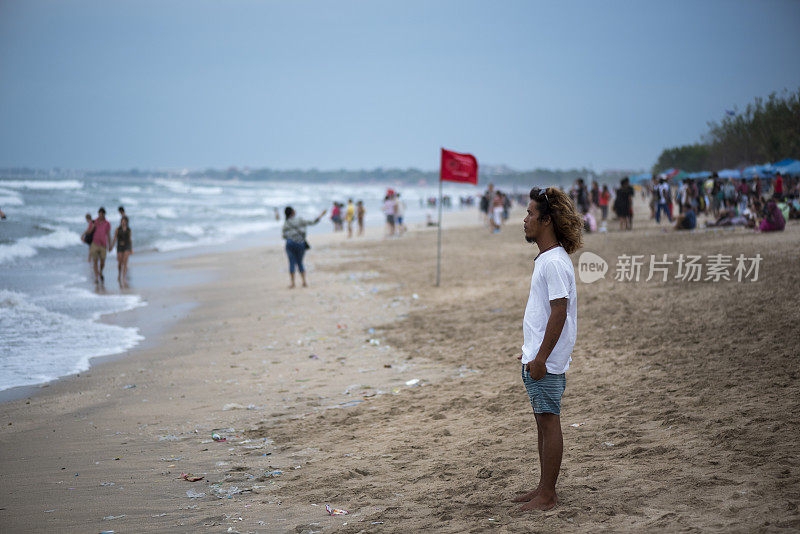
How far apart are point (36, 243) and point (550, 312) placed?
1025 inches

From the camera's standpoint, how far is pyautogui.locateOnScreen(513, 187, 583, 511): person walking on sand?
11.0 ft

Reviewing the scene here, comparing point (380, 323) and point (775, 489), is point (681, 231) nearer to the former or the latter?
point (380, 323)

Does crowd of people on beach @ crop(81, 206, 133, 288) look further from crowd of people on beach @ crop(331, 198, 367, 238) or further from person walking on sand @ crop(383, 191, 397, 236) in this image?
crowd of people on beach @ crop(331, 198, 367, 238)

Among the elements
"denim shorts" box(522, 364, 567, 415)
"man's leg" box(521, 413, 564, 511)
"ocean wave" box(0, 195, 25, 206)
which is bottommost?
"man's leg" box(521, 413, 564, 511)

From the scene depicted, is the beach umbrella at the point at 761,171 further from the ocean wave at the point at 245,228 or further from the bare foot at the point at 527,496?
the bare foot at the point at 527,496

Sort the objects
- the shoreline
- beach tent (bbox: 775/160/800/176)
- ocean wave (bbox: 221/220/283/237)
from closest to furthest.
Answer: the shoreline < beach tent (bbox: 775/160/800/176) < ocean wave (bbox: 221/220/283/237)

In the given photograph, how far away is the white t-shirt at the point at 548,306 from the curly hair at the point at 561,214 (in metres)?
0.09

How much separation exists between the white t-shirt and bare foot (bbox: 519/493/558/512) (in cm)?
79

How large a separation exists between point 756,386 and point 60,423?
20.5 feet

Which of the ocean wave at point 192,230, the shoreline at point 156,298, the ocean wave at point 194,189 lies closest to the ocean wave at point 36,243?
the shoreline at point 156,298

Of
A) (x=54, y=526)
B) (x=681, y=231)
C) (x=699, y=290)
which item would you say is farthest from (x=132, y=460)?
(x=681, y=231)

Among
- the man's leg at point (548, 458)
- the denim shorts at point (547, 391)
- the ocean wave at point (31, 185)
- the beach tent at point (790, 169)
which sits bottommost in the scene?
the man's leg at point (548, 458)

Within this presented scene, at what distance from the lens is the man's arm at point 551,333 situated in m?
3.33
